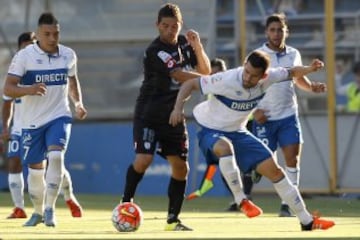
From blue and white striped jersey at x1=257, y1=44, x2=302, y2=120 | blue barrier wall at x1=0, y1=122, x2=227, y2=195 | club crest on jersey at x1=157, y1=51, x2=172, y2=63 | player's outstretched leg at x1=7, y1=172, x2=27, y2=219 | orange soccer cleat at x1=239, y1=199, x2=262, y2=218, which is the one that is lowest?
blue barrier wall at x1=0, y1=122, x2=227, y2=195

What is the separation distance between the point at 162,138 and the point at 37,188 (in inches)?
53.7

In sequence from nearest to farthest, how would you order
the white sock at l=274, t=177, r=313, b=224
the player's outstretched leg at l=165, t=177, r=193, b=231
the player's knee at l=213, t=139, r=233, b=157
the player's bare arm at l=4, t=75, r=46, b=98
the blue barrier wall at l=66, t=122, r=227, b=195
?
1. the white sock at l=274, t=177, r=313, b=224
2. the player's knee at l=213, t=139, r=233, b=157
3. the player's outstretched leg at l=165, t=177, r=193, b=231
4. the player's bare arm at l=4, t=75, r=46, b=98
5. the blue barrier wall at l=66, t=122, r=227, b=195

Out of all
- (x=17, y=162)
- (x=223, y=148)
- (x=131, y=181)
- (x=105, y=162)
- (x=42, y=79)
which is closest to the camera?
(x=223, y=148)

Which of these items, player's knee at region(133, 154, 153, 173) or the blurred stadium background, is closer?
player's knee at region(133, 154, 153, 173)

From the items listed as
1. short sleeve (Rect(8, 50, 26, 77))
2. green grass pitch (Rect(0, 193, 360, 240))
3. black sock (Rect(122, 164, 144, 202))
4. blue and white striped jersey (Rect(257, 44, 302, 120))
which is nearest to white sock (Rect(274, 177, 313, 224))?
green grass pitch (Rect(0, 193, 360, 240))

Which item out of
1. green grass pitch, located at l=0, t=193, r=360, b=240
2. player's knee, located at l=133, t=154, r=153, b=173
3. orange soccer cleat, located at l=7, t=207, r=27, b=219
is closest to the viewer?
green grass pitch, located at l=0, t=193, r=360, b=240

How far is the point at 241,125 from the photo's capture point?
11328 mm

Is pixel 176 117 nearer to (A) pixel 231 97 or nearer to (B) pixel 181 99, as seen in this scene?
(B) pixel 181 99

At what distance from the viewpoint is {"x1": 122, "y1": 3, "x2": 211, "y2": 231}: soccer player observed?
454 inches

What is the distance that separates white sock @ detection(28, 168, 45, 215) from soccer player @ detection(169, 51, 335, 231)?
70.2 inches

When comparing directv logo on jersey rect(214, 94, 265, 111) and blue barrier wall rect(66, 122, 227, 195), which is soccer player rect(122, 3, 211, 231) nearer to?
Result: directv logo on jersey rect(214, 94, 265, 111)

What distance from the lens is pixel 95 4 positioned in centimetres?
2234

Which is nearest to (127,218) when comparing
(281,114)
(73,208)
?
(73,208)

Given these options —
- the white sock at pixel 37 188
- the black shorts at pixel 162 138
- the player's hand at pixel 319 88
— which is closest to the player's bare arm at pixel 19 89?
the white sock at pixel 37 188
